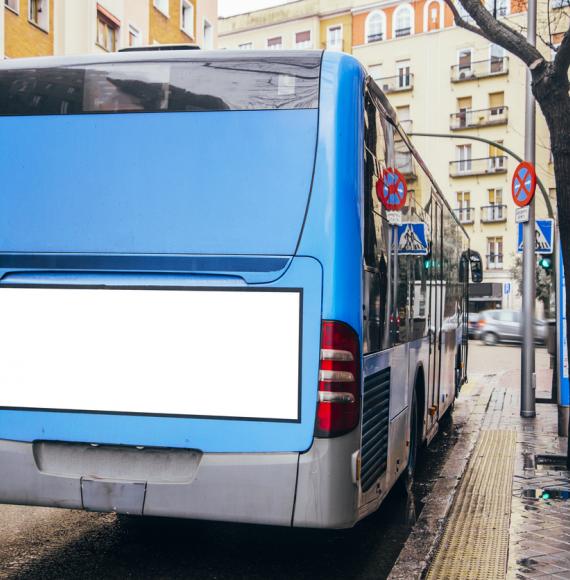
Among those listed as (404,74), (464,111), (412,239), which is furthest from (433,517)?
(404,74)

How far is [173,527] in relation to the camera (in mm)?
6059

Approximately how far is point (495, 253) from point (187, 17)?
2932 centimetres

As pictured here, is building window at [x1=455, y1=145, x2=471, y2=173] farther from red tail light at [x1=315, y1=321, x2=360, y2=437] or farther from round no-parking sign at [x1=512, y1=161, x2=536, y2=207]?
red tail light at [x1=315, y1=321, x2=360, y2=437]

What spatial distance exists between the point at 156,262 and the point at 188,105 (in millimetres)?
833

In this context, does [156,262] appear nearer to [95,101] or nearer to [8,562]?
[95,101]

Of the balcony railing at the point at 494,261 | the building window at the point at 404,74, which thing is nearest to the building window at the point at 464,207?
the balcony railing at the point at 494,261

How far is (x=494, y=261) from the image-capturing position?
5775cm

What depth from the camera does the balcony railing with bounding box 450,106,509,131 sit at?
57062mm

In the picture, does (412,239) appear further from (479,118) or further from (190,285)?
(479,118)

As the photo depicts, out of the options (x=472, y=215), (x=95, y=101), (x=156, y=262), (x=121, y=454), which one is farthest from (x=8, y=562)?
(x=472, y=215)

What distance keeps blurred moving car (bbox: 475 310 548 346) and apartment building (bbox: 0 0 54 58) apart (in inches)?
836

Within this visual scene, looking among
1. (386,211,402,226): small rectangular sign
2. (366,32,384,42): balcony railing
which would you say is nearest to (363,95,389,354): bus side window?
(386,211,402,226): small rectangular sign

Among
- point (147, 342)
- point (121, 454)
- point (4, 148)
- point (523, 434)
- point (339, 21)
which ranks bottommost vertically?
point (523, 434)

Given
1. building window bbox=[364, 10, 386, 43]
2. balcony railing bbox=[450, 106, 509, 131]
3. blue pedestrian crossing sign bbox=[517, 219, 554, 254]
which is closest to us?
blue pedestrian crossing sign bbox=[517, 219, 554, 254]
